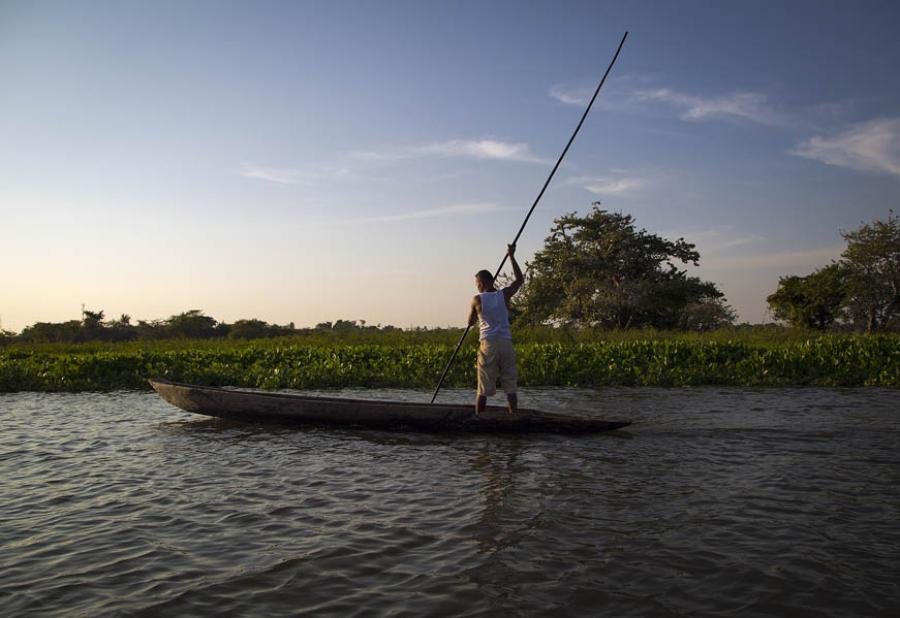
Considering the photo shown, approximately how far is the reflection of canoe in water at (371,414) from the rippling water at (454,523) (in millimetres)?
221

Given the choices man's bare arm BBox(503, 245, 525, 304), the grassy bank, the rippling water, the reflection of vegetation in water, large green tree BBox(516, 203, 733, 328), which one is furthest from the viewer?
large green tree BBox(516, 203, 733, 328)

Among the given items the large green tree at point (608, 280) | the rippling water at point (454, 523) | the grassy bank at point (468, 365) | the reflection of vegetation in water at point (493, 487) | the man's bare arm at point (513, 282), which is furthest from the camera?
the large green tree at point (608, 280)

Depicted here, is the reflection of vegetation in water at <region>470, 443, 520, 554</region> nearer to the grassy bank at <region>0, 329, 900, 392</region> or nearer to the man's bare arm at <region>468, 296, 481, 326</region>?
the man's bare arm at <region>468, 296, 481, 326</region>

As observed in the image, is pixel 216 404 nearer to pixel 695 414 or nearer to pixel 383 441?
pixel 383 441

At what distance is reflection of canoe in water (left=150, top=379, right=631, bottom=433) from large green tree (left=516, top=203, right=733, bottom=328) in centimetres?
2019

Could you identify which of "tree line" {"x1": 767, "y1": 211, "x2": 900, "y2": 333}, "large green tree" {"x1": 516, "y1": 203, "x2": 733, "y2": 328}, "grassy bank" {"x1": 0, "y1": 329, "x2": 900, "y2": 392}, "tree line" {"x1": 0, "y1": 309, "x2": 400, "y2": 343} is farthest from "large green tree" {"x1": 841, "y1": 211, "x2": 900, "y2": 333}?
"tree line" {"x1": 0, "y1": 309, "x2": 400, "y2": 343}

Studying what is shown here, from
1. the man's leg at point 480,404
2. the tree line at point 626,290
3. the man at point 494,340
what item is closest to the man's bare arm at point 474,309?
the man at point 494,340

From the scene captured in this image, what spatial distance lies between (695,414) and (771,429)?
60.9 inches

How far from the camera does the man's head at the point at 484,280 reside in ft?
26.8

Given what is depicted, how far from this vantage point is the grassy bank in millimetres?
14461

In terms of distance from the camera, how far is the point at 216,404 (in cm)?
908

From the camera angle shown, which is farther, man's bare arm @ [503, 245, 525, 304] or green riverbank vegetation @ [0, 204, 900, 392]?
green riverbank vegetation @ [0, 204, 900, 392]

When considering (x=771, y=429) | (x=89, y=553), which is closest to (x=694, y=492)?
(x=771, y=429)

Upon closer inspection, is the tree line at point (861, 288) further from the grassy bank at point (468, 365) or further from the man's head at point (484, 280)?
the man's head at point (484, 280)
